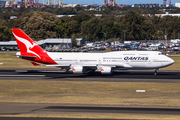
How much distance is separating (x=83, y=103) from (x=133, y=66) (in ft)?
73.5

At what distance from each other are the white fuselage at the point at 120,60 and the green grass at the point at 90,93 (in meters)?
8.61

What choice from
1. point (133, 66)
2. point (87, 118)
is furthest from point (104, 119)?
point (133, 66)

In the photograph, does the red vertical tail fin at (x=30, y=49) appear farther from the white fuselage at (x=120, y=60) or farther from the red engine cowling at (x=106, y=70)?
the red engine cowling at (x=106, y=70)

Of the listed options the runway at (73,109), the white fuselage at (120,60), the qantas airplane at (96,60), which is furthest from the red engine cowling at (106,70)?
the runway at (73,109)

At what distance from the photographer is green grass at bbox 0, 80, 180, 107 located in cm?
2973

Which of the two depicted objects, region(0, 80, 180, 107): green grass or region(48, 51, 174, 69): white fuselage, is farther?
region(48, 51, 174, 69): white fuselage

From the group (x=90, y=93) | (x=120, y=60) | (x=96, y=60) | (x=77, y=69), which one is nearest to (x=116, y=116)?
(x=90, y=93)

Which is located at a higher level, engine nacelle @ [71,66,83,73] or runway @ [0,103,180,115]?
runway @ [0,103,180,115]

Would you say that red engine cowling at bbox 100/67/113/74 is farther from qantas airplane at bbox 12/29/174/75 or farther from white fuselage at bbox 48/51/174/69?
white fuselage at bbox 48/51/174/69

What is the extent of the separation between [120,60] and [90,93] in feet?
54.5

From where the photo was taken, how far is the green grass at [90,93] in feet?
97.6

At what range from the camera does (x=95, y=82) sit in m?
42.4

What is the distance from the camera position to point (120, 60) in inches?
1945

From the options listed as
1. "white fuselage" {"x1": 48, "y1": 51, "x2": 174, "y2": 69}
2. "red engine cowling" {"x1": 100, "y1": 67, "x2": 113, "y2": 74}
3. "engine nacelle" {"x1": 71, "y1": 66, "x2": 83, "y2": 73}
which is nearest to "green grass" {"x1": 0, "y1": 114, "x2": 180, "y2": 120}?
"red engine cowling" {"x1": 100, "y1": 67, "x2": 113, "y2": 74}
